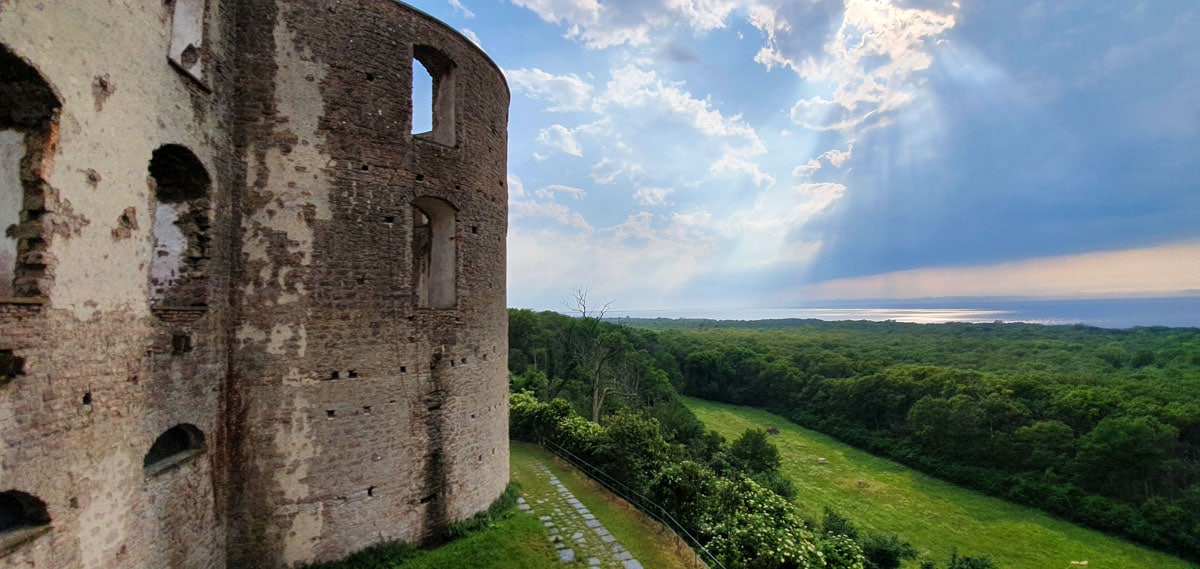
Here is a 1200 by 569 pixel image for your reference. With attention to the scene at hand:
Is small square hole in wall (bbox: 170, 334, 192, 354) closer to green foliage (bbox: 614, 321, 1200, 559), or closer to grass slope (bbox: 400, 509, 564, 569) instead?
grass slope (bbox: 400, 509, 564, 569)

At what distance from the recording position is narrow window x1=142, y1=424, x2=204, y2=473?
693 centimetres

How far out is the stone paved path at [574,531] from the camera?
30.9ft

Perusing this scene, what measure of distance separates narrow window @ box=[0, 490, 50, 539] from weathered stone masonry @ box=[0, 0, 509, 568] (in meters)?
0.03

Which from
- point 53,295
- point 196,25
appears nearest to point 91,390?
point 53,295

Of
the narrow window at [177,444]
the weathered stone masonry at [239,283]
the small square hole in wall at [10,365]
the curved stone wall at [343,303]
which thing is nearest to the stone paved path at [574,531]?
the weathered stone masonry at [239,283]

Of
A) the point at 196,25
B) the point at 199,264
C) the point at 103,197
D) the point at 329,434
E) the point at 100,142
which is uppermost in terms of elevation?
the point at 196,25

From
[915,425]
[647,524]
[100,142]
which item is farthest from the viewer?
[915,425]

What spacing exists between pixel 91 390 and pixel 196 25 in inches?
201

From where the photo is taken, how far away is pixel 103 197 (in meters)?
5.64

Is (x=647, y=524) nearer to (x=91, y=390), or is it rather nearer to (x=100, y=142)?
(x=91, y=390)

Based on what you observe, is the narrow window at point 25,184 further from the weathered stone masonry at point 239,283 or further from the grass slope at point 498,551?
the grass slope at point 498,551

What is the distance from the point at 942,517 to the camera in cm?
2745

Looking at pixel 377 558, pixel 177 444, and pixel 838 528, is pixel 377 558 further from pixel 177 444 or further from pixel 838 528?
pixel 838 528

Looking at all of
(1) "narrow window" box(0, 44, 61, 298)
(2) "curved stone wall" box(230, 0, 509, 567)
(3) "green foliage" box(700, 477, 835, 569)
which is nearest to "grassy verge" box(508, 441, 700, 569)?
(3) "green foliage" box(700, 477, 835, 569)
